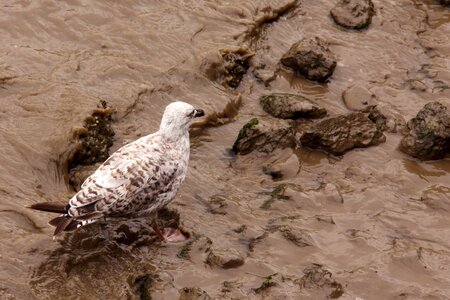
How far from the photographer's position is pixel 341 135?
369 inches

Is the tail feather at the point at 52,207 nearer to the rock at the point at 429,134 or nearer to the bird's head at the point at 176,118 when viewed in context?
the bird's head at the point at 176,118

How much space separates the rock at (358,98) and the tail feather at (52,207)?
4.53 meters

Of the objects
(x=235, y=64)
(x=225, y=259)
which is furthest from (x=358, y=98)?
(x=225, y=259)

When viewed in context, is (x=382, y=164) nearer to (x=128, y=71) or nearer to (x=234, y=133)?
(x=234, y=133)

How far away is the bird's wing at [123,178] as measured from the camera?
24.1 ft

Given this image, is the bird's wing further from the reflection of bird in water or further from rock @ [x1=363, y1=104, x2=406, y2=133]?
rock @ [x1=363, y1=104, x2=406, y2=133]

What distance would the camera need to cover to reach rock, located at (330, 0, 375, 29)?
11.4 metres

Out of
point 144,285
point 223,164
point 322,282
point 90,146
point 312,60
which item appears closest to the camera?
point 144,285

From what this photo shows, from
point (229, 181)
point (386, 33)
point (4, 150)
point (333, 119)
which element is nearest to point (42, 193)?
point (4, 150)

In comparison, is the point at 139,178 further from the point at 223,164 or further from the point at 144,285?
the point at 223,164

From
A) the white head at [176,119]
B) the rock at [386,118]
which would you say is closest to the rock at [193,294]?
the white head at [176,119]

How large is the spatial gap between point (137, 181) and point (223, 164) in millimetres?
1727

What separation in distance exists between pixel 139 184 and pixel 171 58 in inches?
113

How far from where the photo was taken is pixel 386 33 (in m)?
11.5
